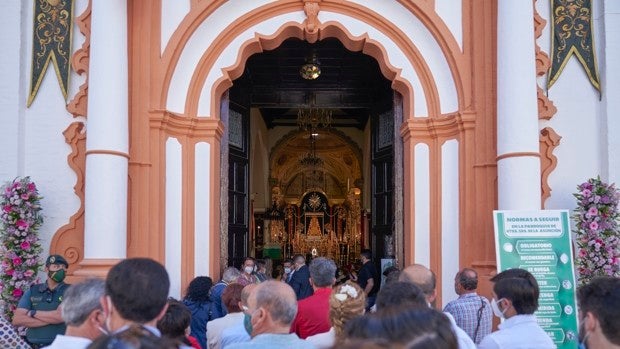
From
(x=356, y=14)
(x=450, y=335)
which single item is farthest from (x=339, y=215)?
(x=450, y=335)

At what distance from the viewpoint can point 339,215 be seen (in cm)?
2567

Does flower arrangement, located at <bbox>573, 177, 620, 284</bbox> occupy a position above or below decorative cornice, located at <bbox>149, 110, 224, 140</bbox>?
below

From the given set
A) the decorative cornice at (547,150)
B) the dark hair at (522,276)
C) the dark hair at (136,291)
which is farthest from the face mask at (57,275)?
the decorative cornice at (547,150)

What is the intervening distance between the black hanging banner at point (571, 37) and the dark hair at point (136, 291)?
22.7 ft

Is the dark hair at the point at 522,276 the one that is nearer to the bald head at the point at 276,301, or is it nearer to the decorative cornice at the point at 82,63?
the bald head at the point at 276,301

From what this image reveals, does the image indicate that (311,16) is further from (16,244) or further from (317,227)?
(317,227)

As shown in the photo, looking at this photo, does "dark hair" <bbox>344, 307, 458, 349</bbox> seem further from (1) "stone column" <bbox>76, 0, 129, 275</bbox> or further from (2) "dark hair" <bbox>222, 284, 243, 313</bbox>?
(1) "stone column" <bbox>76, 0, 129, 275</bbox>

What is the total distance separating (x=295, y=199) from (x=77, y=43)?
17.8 meters

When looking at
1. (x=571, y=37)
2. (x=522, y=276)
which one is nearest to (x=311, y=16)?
(x=571, y=37)

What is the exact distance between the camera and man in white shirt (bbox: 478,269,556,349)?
149 inches

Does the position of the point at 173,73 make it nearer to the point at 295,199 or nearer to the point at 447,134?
the point at 447,134

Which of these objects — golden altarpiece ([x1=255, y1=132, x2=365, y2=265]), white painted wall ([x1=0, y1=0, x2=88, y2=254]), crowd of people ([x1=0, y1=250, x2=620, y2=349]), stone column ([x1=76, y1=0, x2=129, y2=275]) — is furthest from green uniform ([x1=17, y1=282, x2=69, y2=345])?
golden altarpiece ([x1=255, y1=132, x2=365, y2=265])

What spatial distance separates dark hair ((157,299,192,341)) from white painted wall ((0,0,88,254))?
16.8 feet

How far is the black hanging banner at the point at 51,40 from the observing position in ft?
28.5
